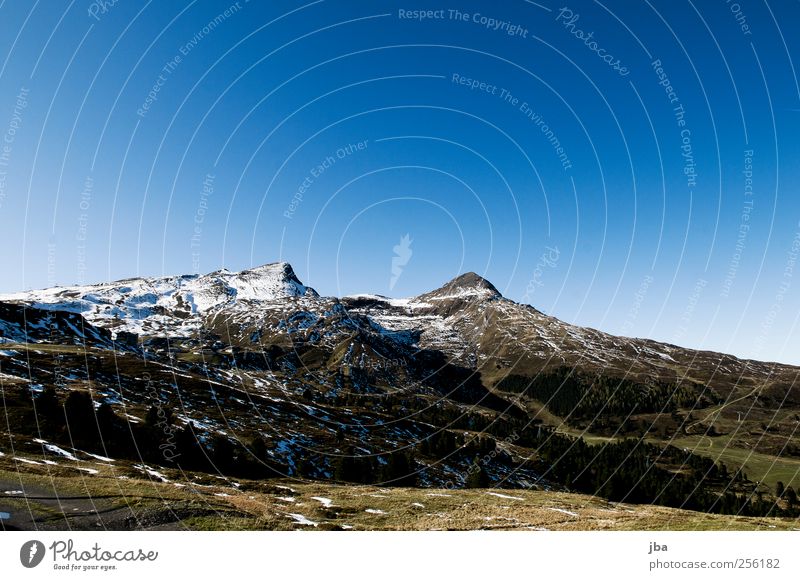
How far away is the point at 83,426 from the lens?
57.1 meters

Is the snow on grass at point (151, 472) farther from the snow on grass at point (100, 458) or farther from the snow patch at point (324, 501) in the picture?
the snow patch at point (324, 501)

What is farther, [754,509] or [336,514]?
[754,509]

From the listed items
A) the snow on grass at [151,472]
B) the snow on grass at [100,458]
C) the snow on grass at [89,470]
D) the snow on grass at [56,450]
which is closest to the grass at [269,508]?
the snow on grass at [89,470]

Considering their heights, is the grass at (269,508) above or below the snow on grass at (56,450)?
above

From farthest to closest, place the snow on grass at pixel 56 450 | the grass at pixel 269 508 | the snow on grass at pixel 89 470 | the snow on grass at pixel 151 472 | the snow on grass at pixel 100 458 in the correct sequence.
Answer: the snow on grass at pixel 100 458, the snow on grass at pixel 56 450, the snow on grass at pixel 151 472, the snow on grass at pixel 89 470, the grass at pixel 269 508

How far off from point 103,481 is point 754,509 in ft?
585

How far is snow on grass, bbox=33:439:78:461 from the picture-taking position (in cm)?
4641

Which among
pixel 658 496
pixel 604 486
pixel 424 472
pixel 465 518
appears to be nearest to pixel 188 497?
pixel 465 518

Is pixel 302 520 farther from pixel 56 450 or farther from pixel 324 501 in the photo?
pixel 56 450

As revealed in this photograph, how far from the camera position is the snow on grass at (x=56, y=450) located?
46409 millimetres

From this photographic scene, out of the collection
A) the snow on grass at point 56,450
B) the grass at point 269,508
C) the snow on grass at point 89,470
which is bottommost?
the snow on grass at point 56,450

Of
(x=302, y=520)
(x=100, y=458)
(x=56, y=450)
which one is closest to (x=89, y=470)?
(x=100, y=458)

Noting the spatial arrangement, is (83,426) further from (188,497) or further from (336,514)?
(336,514)
